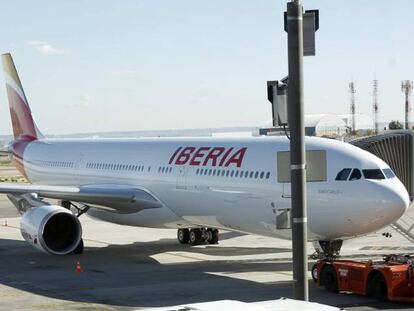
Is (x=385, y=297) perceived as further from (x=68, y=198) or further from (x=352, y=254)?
(x=68, y=198)

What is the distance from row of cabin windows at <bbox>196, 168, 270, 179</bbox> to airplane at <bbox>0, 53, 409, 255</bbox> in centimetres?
3

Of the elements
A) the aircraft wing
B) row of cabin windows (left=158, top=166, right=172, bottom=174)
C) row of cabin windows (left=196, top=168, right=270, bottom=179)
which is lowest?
the aircraft wing

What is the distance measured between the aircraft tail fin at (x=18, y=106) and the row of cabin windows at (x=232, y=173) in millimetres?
17310

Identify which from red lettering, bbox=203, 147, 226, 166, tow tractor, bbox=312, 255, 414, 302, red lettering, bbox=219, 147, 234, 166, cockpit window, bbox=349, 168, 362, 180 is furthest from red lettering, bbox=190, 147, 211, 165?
tow tractor, bbox=312, 255, 414, 302

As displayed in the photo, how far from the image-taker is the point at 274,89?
11273mm

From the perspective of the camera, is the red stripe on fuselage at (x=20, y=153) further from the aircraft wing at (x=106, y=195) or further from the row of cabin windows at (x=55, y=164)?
the aircraft wing at (x=106, y=195)

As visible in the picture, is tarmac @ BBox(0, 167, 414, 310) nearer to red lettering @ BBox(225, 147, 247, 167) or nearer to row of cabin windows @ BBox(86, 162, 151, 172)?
row of cabin windows @ BBox(86, 162, 151, 172)

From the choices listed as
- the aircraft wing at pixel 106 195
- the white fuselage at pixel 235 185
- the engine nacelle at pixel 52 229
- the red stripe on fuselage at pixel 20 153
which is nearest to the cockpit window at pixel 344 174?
the white fuselage at pixel 235 185

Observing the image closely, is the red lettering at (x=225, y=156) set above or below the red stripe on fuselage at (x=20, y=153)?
above

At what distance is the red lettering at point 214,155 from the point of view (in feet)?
80.9

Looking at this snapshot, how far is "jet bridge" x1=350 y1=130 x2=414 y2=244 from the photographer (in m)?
21.9

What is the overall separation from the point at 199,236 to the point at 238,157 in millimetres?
6820

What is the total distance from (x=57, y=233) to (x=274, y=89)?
1736 centimetres

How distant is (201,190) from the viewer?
2466 centimetres
